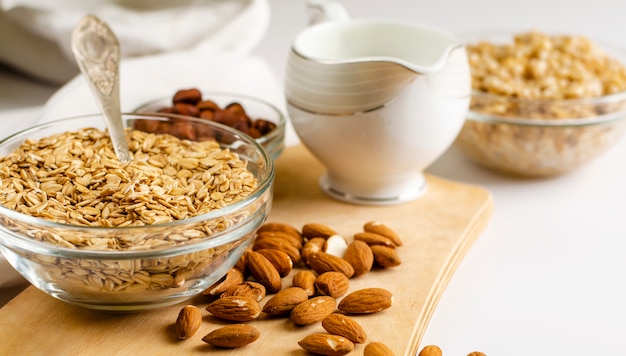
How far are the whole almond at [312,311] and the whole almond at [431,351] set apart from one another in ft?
0.37

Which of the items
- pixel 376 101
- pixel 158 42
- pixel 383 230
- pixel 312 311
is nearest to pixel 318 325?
pixel 312 311

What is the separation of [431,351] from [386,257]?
0.60 feet

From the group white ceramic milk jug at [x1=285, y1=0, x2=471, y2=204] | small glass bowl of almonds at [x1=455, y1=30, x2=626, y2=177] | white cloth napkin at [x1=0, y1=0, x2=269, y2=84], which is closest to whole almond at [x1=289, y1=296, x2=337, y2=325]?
white ceramic milk jug at [x1=285, y1=0, x2=471, y2=204]

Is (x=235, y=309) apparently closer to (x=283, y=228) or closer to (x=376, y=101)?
(x=283, y=228)

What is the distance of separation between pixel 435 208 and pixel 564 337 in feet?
1.01

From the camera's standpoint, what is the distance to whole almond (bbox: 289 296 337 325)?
89 cm

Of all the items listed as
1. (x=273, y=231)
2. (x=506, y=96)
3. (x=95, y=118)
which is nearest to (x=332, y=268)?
(x=273, y=231)

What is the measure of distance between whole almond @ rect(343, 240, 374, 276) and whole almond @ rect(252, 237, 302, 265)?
6 cm

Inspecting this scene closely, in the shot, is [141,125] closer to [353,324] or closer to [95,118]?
[95,118]

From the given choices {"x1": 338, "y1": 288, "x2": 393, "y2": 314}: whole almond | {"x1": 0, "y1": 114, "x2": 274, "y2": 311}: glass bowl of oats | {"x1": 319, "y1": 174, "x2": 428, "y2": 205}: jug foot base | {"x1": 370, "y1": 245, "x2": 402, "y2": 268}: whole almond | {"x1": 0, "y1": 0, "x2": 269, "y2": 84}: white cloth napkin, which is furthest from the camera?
{"x1": 0, "y1": 0, "x2": 269, "y2": 84}: white cloth napkin

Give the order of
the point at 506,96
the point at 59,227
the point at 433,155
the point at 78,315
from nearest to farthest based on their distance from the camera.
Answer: the point at 59,227
the point at 78,315
the point at 433,155
the point at 506,96

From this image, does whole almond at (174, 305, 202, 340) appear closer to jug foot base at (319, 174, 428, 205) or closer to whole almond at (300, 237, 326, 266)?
whole almond at (300, 237, 326, 266)

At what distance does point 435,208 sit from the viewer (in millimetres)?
1220

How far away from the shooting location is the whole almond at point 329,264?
100cm
